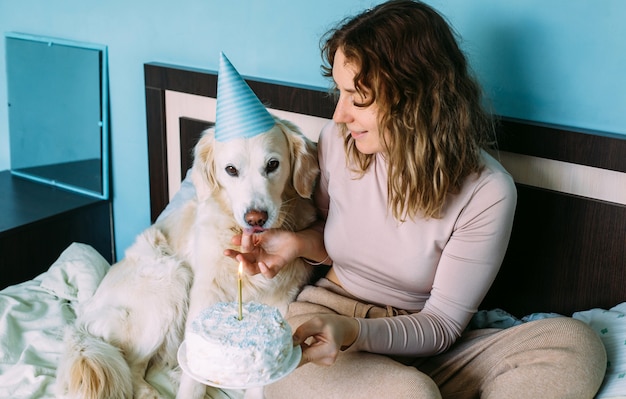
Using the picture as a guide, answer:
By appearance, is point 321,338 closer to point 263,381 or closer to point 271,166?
point 263,381

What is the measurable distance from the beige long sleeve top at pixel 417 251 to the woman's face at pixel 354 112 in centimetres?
9

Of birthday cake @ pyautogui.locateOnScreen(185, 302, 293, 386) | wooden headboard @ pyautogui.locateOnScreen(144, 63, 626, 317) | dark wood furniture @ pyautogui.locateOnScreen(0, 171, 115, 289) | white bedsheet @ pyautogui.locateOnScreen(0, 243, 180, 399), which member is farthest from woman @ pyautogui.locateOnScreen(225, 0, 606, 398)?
dark wood furniture @ pyautogui.locateOnScreen(0, 171, 115, 289)

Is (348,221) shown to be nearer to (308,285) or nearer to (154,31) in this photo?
(308,285)

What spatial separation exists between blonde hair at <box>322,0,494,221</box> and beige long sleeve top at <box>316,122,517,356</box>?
0.16 feet

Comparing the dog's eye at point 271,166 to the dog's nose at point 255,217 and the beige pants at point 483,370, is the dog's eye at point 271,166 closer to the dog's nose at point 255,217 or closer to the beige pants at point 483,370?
the dog's nose at point 255,217

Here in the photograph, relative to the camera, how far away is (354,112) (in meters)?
1.49

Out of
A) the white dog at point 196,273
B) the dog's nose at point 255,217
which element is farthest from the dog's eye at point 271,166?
the dog's nose at point 255,217

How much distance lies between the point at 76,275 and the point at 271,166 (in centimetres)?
85

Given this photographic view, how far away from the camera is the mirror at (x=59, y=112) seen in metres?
2.63

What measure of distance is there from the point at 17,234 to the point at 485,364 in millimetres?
1673

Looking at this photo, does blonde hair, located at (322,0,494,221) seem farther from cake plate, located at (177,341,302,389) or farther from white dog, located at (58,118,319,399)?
cake plate, located at (177,341,302,389)

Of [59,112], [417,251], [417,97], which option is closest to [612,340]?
[417,251]

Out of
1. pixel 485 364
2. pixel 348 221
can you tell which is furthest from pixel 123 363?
pixel 485 364

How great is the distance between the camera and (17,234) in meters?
2.46
